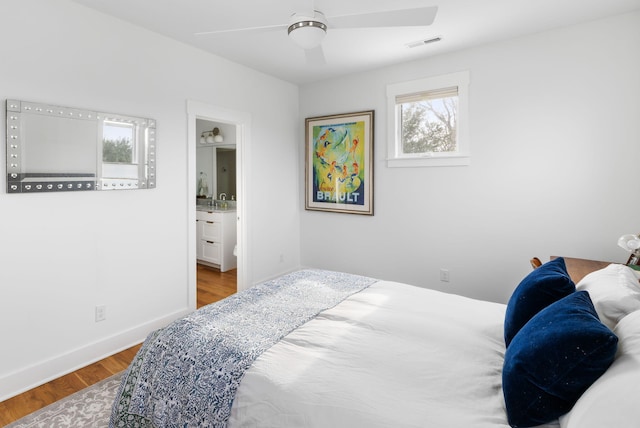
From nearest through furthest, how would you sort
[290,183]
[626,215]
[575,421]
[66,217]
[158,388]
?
1. [575,421]
2. [158,388]
3. [66,217]
4. [626,215]
5. [290,183]

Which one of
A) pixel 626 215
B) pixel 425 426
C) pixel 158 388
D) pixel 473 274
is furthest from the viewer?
pixel 473 274

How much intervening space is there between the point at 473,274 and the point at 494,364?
221 cm

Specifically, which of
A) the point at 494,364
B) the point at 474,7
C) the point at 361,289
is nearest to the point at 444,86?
the point at 474,7

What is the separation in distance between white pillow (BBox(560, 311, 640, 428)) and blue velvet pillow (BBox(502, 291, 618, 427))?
0.03 meters

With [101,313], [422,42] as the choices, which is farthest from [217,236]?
[422,42]

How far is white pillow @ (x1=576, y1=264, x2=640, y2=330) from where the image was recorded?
1233 mm

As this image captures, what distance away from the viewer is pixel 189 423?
4.42 ft

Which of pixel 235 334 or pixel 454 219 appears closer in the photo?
pixel 235 334

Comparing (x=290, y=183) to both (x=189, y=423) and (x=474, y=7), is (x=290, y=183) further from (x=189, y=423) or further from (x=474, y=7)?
(x=189, y=423)

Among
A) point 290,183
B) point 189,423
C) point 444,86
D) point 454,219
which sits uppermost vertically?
point 444,86

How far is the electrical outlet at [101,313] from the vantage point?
261 cm

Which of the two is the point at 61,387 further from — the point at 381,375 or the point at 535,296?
the point at 535,296

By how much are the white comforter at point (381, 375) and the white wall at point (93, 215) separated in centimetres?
188

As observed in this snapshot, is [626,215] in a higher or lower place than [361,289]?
higher
